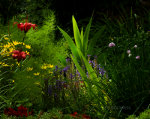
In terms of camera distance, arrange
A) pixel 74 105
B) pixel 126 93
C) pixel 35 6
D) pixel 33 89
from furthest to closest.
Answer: pixel 35 6
pixel 33 89
pixel 74 105
pixel 126 93

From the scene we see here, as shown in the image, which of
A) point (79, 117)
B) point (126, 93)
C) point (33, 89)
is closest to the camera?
point (79, 117)

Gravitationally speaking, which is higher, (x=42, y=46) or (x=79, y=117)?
(x=42, y=46)

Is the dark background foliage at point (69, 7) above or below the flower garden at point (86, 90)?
above

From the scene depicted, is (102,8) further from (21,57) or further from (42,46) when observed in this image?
(21,57)

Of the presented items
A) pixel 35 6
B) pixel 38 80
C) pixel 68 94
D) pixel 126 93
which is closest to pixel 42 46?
pixel 38 80

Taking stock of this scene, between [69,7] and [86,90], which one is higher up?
[69,7]

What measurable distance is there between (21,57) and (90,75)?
869 millimetres

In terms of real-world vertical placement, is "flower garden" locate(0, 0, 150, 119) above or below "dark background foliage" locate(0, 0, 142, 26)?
below

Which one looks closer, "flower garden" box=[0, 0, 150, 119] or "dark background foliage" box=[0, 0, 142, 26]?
"flower garden" box=[0, 0, 150, 119]

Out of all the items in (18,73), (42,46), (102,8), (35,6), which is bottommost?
(18,73)

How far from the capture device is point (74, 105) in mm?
3053

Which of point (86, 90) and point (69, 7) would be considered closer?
point (86, 90)

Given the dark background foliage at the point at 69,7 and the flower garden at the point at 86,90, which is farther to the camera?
the dark background foliage at the point at 69,7

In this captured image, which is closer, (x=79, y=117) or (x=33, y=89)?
(x=79, y=117)
